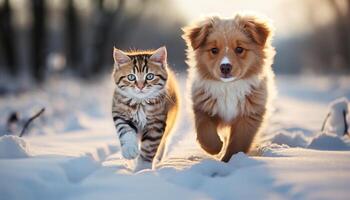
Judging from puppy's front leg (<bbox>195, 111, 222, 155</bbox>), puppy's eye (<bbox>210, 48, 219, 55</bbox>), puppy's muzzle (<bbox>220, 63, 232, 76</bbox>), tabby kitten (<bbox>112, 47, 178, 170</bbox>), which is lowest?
puppy's front leg (<bbox>195, 111, 222, 155</bbox>)

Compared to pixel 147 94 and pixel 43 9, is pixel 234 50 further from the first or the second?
pixel 43 9

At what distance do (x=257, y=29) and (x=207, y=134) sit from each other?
1.28 metres

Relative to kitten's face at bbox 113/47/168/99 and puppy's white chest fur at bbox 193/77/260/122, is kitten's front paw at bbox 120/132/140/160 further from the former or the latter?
puppy's white chest fur at bbox 193/77/260/122

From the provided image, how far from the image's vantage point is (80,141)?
7.82 metres

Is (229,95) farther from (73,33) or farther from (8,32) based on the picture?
(73,33)

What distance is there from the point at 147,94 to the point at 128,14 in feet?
110

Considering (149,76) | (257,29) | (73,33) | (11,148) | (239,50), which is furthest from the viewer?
(73,33)

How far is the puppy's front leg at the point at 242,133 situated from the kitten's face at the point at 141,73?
2.93ft

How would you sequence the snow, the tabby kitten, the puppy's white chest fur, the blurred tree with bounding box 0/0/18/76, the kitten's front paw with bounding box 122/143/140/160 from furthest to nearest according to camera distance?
the blurred tree with bounding box 0/0/18/76
the puppy's white chest fur
the tabby kitten
the kitten's front paw with bounding box 122/143/140/160
the snow

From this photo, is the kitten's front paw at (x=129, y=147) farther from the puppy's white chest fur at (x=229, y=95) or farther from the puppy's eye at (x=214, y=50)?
the puppy's eye at (x=214, y=50)

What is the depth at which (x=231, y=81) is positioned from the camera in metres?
6.00

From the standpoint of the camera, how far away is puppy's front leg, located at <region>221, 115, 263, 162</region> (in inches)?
227

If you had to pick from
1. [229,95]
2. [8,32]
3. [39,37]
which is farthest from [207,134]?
[8,32]

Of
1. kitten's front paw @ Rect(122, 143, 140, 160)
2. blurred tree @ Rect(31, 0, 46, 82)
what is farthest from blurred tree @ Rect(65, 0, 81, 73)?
kitten's front paw @ Rect(122, 143, 140, 160)
